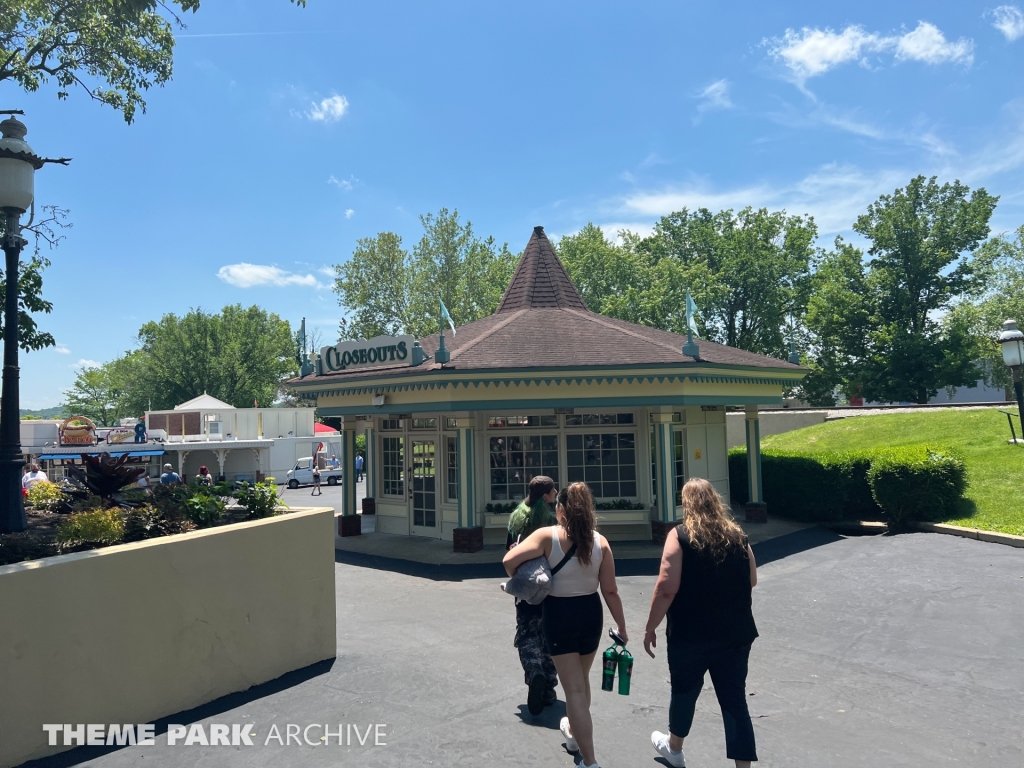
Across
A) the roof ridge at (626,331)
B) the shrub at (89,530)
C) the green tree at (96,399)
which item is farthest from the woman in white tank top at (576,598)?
the green tree at (96,399)

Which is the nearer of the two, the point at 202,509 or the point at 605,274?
the point at 202,509

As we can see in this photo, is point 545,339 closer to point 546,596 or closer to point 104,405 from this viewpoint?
point 546,596

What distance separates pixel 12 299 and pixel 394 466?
9.93 metres

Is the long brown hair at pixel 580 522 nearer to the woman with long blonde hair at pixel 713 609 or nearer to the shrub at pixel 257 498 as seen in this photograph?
the woman with long blonde hair at pixel 713 609

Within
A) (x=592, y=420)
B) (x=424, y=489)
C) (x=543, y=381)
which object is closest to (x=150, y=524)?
(x=543, y=381)

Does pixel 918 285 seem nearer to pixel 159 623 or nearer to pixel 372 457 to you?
pixel 372 457

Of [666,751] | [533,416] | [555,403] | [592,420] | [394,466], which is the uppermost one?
[555,403]

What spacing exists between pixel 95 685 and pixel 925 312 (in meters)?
40.8

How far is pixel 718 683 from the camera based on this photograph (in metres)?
3.96

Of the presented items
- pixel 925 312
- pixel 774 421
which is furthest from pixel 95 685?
pixel 925 312

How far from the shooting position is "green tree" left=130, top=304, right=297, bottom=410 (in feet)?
172

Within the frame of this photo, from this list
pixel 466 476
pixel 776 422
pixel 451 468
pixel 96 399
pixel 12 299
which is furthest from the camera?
pixel 96 399

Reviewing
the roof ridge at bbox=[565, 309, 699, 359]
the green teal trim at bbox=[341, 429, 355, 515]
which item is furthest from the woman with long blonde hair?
the green teal trim at bbox=[341, 429, 355, 515]

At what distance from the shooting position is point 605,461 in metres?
13.7
